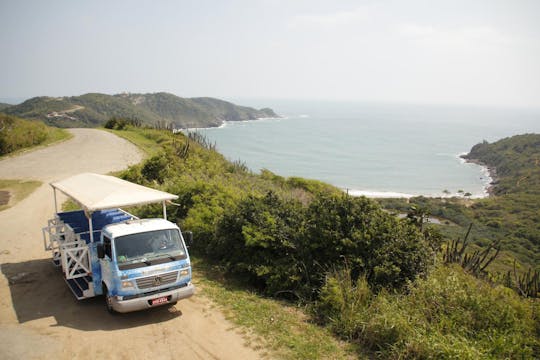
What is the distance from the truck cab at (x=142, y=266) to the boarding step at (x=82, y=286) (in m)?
0.37

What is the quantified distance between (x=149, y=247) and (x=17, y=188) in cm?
1665

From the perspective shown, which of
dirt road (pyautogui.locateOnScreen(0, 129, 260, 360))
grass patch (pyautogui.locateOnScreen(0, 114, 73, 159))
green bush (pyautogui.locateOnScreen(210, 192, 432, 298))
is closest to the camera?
dirt road (pyautogui.locateOnScreen(0, 129, 260, 360))

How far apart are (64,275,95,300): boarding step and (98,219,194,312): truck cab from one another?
374 mm

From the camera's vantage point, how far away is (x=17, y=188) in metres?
21.0

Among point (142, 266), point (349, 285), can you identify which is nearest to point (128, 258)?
point (142, 266)

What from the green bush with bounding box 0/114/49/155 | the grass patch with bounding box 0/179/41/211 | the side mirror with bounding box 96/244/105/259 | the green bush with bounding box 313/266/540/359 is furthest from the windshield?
the green bush with bounding box 0/114/49/155

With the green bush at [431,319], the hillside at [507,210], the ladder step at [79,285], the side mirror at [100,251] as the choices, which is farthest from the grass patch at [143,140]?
the green bush at [431,319]

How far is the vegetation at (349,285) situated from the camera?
7074 mm

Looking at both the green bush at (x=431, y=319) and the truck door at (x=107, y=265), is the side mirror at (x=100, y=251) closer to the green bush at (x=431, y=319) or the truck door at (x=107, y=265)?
the truck door at (x=107, y=265)

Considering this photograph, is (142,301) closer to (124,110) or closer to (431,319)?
(431,319)

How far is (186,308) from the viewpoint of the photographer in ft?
28.6

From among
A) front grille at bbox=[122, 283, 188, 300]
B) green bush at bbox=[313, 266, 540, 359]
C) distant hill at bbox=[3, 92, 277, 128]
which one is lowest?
green bush at bbox=[313, 266, 540, 359]

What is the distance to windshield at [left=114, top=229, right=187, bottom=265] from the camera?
26.3 feet

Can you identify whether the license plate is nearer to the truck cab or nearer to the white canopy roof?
the truck cab
